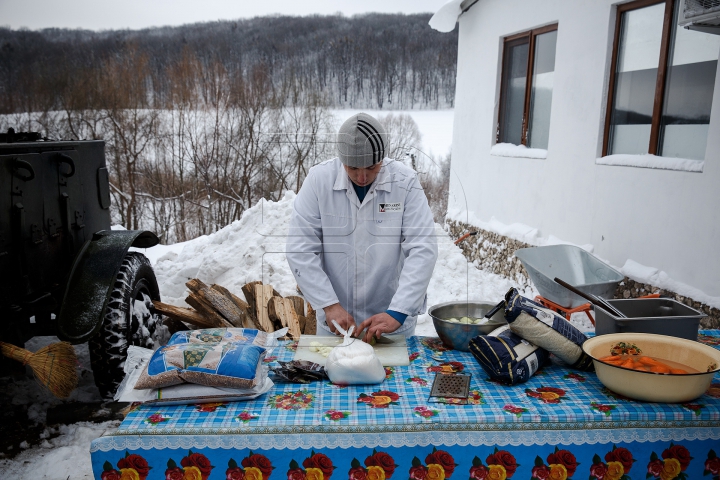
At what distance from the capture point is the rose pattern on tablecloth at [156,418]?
1698mm

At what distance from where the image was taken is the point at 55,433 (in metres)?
3.32

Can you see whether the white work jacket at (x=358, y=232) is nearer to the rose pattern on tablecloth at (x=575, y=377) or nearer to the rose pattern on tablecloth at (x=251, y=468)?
the rose pattern on tablecloth at (x=575, y=377)

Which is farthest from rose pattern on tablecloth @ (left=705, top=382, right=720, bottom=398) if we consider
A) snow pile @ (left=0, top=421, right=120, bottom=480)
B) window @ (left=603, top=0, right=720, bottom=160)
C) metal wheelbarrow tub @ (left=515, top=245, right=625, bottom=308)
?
snow pile @ (left=0, top=421, right=120, bottom=480)

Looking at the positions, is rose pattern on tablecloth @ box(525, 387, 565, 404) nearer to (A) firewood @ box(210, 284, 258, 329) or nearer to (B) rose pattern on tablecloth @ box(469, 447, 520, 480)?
(B) rose pattern on tablecloth @ box(469, 447, 520, 480)

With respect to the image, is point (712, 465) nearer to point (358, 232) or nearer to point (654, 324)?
point (654, 324)

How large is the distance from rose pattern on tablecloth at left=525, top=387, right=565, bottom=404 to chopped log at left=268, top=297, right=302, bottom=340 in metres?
2.80

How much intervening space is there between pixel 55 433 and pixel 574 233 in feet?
16.3

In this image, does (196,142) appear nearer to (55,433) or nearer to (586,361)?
(55,433)

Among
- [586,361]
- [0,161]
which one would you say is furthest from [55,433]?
[586,361]

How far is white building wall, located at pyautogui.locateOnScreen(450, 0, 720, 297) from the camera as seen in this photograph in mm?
4141

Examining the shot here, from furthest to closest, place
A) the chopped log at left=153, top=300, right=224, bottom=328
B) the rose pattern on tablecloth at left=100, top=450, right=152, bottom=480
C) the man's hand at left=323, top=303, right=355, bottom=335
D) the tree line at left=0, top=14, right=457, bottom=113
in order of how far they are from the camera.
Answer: the tree line at left=0, top=14, right=457, bottom=113 < the chopped log at left=153, top=300, right=224, bottom=328 < the man's hand at left=323, top=303, right=355, bottom=335 < the rose pattern on tablecloth at left=100, top=450, right=152, bottom=480

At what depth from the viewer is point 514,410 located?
1769 millimetres

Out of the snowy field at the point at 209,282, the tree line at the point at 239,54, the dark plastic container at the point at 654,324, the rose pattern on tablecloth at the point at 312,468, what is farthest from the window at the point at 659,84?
the tree line at the point at 239,54

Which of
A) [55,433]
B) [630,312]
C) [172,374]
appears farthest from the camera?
[55,433]
